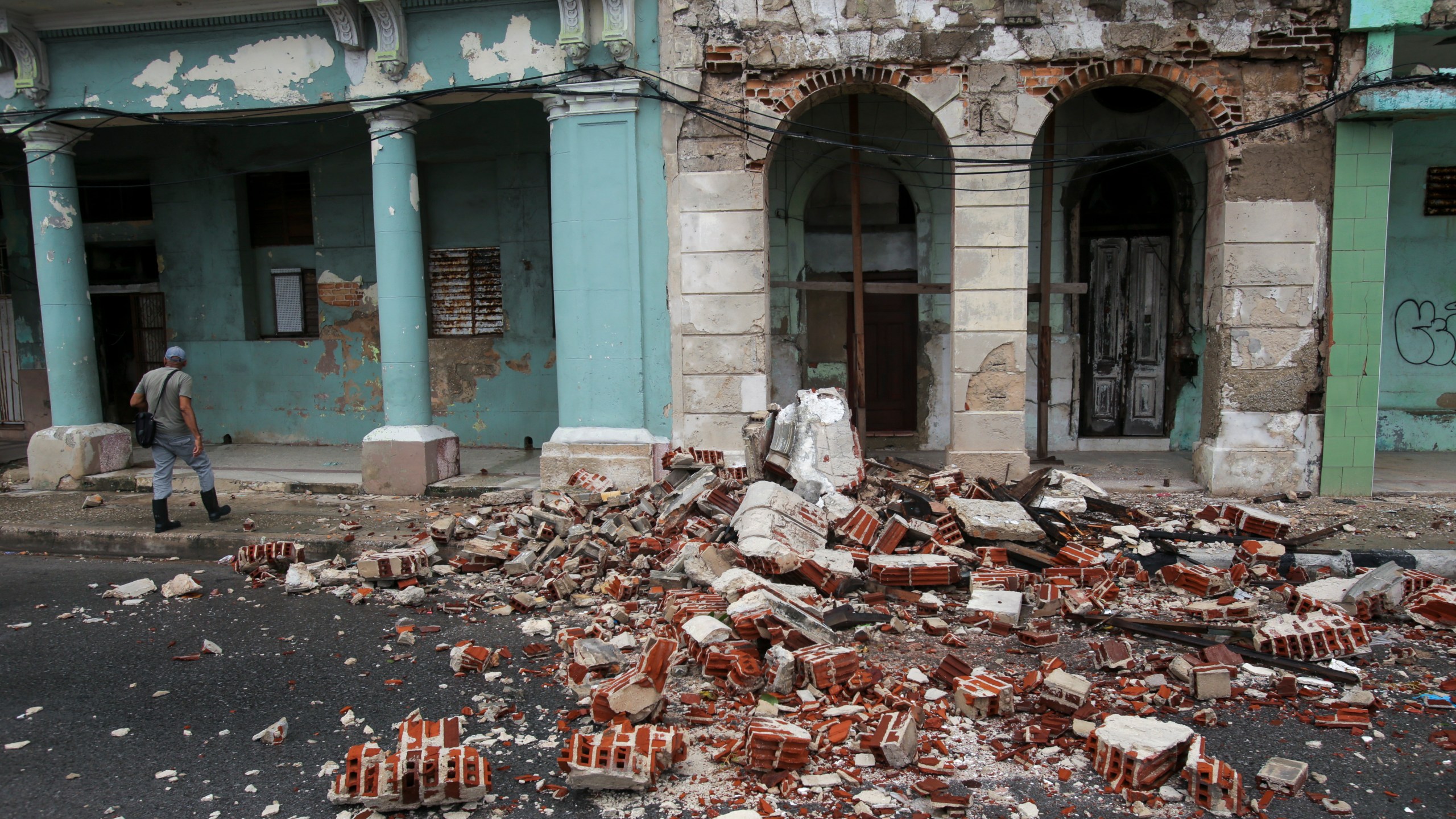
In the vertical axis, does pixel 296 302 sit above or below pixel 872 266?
below

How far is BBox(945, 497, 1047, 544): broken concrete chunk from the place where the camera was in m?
6.06

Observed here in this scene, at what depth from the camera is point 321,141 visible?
1072 centimetres

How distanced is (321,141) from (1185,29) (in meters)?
9.69

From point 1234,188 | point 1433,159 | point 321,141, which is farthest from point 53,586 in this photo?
point 1433,159

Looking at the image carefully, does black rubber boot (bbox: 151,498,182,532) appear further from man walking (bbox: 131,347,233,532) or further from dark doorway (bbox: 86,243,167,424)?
dark doorway (bbox: 86,243,167,424)

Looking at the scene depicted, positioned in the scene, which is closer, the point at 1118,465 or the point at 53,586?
the point at 53,586

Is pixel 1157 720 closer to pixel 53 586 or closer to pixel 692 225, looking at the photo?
pixel 692 225

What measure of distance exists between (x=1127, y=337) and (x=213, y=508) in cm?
963

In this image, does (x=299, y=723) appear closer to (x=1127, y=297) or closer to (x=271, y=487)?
(x=271, y=487)

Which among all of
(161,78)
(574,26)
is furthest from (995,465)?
(161,78)

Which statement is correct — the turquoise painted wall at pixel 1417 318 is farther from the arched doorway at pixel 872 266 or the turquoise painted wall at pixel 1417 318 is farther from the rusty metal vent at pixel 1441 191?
the arched doorway at pixel 872 266

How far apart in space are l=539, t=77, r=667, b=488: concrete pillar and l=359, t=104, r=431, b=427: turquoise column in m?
1.47

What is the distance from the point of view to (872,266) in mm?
10094

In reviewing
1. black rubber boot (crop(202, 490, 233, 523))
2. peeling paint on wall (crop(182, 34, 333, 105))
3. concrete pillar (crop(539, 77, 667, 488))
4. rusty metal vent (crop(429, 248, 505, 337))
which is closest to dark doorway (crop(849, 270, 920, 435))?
concrete pillar (crop(539, 77, 667, 488))
